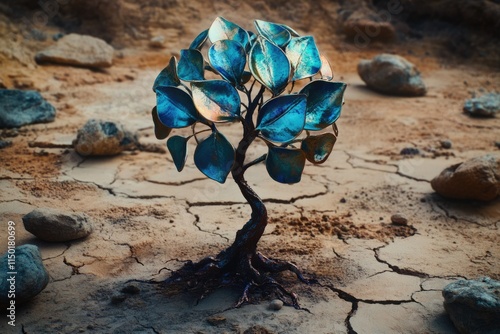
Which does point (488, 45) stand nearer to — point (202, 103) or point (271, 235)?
point (271, 235)

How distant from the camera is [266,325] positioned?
2279 millimetres

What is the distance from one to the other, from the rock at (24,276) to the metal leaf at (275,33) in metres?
1.35

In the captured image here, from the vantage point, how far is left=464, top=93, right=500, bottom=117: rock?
5.78 m

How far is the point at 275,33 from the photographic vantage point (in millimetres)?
2494

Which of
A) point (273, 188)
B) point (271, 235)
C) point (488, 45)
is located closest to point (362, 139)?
point (273, 188)

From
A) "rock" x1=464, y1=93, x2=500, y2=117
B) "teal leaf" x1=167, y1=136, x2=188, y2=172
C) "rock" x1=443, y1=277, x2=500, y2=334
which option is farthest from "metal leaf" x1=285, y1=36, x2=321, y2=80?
"rock" x1=464, y1=93, x2=500, y2=117

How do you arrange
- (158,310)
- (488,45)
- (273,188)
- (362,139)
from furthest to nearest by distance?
(488,45)
(362,139)
(273,188)
(158,310)

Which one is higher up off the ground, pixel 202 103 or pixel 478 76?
pixel 202 103

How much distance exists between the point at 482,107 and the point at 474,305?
402 cm

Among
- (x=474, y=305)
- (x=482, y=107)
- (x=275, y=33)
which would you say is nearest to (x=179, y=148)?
(x=275, y=33)

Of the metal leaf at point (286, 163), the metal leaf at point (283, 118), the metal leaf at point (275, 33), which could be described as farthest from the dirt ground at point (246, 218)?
the metal leaf at point (275, 33)

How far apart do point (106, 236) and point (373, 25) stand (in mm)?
6054

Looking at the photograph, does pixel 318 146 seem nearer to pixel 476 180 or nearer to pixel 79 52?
pixel 476 180

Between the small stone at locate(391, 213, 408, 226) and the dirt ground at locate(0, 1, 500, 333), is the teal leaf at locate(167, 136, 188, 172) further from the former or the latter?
the small stone at locate(391, 213, 408, 226)
